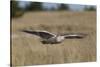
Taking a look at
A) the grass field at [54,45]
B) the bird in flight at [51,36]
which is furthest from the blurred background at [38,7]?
the bird in flight at [51,36]

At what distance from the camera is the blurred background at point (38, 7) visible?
6.88 ft

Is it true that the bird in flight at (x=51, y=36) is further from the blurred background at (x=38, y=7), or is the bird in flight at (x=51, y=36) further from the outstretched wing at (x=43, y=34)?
the blurred background at (x=38, y=7)

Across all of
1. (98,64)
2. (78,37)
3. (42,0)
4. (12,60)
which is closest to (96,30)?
(78,37)

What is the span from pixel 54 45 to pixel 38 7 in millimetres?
545

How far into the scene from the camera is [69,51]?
2.28m

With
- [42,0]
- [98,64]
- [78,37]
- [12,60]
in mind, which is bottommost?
[98,64]

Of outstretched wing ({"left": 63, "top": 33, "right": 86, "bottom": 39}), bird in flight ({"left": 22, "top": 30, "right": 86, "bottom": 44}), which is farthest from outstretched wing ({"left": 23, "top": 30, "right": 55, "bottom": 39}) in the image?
outstretched wing ({"left": 63, "top": 33, "right": 86, "bottom": 39})

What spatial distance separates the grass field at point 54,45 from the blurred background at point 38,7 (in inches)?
2.1

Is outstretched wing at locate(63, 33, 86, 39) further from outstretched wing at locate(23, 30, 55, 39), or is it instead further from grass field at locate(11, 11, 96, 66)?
outstretched wing at locate(23, 30, 55, 39)

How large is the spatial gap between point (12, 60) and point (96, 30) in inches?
49.3

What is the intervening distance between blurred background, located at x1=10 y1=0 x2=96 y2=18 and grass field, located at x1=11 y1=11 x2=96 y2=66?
0.18ft

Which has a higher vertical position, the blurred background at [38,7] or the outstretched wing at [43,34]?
the blurred background at [38,7]

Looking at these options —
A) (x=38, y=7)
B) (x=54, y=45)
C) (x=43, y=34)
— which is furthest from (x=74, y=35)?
(x=38, y=7)
